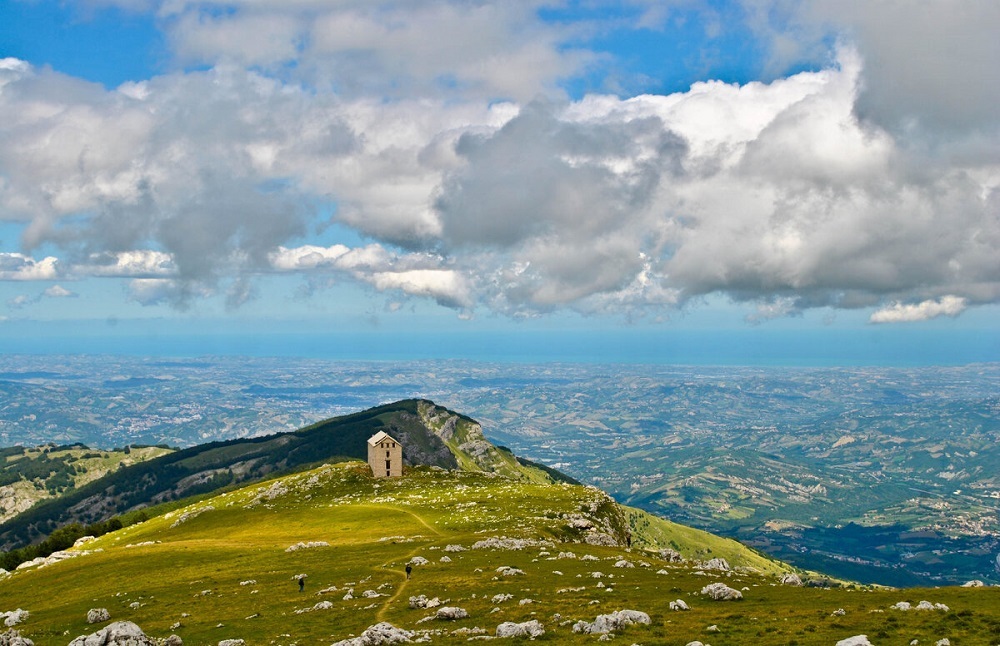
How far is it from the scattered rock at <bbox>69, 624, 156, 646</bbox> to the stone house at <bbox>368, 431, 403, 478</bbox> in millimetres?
121358

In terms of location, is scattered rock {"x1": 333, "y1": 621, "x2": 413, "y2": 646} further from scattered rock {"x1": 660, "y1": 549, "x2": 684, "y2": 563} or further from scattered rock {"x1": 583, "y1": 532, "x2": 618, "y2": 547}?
scattered rock {"x1": 583, "y1": 532, "x2": 618, "y2": 547}

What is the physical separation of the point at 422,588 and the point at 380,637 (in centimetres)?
1950

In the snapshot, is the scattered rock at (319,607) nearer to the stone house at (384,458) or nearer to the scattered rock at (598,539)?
the scattered rock at (598,539)

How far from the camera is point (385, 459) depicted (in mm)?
165000

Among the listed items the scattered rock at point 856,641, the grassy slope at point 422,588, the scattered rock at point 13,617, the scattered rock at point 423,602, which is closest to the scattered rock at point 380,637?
the grassy slope at point 422,588

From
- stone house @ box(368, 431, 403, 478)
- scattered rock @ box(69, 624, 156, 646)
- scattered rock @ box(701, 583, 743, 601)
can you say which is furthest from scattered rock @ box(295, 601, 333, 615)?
stone house @ box(368, 431, 403, 478)

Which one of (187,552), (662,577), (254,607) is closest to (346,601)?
(254,607)

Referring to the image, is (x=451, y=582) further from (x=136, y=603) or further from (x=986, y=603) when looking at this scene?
(x=986, y=603)

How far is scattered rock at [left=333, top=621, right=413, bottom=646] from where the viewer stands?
123 feet

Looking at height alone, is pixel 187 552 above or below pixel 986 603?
below

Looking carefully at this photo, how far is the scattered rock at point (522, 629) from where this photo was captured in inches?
1478

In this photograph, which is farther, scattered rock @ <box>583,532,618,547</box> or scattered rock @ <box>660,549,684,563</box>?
scattered rock @ <box>583,532,618,547</box>

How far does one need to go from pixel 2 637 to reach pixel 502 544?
50.8 meters

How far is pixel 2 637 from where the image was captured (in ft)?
143
